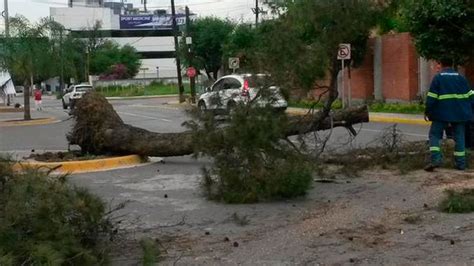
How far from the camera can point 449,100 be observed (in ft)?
35.6

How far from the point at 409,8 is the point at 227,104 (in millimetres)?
16747

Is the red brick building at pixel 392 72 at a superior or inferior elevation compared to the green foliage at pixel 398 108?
superior

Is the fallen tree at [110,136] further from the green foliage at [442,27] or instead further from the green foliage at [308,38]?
the green foliage at [442,27]

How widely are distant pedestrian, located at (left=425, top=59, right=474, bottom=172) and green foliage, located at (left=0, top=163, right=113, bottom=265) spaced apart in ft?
19.6

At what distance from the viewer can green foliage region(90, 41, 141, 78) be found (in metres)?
101

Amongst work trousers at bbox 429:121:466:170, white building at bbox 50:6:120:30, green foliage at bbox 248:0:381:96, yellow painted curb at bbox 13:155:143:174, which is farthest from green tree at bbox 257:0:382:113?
white building at bbox 50:6:120:30

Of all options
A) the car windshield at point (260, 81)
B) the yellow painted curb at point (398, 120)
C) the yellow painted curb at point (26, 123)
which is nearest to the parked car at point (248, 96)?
the car windshield at point (260, 81)

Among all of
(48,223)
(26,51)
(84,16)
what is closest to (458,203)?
(48,223)

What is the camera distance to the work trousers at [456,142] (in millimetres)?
10750

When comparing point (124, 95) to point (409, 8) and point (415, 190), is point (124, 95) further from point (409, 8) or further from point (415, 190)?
point (415, 190)

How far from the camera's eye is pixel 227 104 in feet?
32.1

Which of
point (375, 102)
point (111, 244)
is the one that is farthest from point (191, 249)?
point (375, 102)

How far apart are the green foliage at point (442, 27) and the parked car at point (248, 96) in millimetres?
14780

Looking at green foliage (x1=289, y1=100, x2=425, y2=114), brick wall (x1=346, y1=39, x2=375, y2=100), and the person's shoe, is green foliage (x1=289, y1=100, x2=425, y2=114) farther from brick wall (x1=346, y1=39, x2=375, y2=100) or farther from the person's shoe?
the person's shoe
